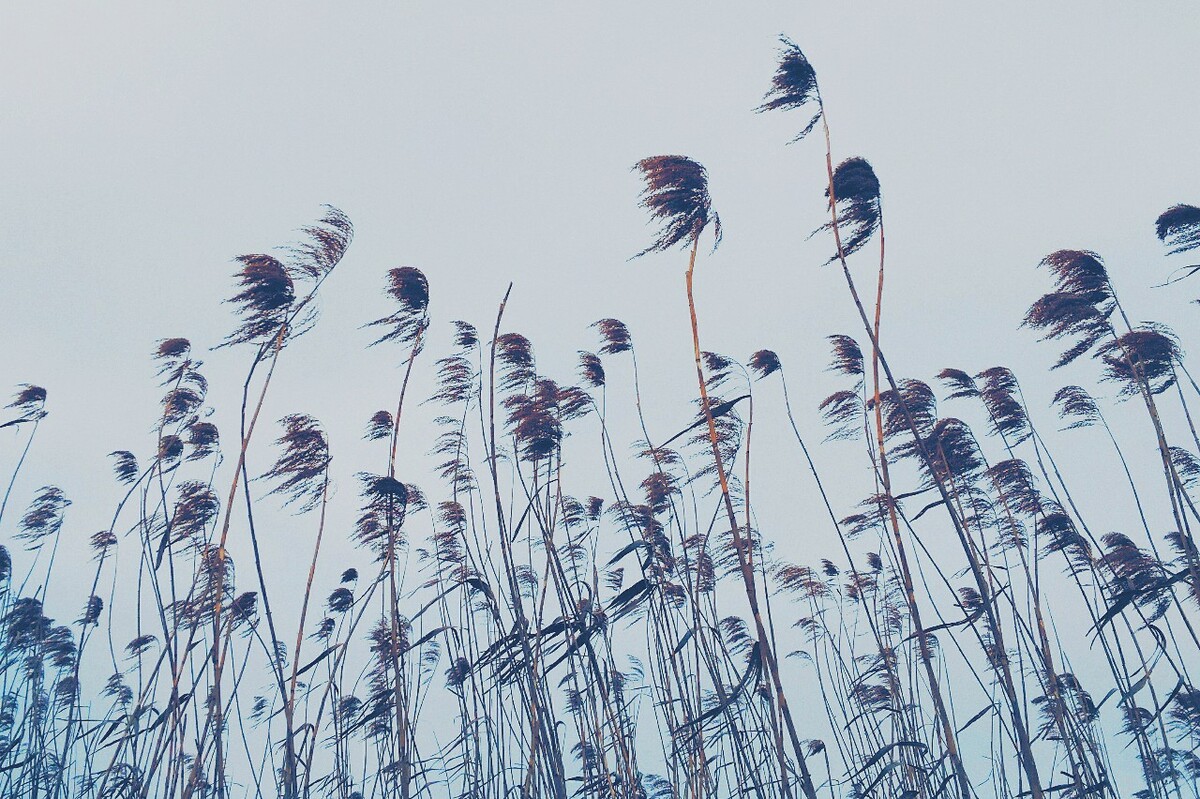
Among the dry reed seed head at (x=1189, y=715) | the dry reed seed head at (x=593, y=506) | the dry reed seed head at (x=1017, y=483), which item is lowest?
the dry reed seed head at (x=1189, y=715)

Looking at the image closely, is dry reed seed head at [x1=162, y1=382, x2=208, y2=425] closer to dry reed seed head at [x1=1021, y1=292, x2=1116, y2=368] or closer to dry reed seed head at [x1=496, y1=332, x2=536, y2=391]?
dry reed seed head at [x1=496, y1=332, x2=536, y2=391]

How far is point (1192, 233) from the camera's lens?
16.5ft

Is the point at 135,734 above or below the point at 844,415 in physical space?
below

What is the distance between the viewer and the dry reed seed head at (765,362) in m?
5.73

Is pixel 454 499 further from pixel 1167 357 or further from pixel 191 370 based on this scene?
pixel 1167 357

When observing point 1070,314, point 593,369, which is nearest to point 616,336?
point 593,369

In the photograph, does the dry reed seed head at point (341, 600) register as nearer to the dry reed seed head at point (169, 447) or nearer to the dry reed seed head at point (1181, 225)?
the dry reed seed head at point (169, 447)

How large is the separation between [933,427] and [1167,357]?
1700 millimetres

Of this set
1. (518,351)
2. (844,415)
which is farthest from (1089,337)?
(518,351)

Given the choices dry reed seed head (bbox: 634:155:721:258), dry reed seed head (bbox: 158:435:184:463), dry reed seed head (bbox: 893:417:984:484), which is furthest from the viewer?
dry reed seed head (bbox: 158:435:184:463)

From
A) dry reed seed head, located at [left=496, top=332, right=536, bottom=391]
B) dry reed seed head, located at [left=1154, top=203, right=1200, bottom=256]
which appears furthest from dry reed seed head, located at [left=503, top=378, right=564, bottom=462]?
dry reed seed head, located at [left=1154, top=203, right=1200, bottom=256]

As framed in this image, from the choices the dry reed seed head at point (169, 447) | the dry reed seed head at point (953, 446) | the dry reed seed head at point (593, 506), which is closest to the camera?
the dry reed seed head at point (953, 446)

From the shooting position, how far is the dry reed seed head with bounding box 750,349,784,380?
5734mm

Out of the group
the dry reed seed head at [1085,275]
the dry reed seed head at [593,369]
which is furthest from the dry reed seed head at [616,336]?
the dry reed seed head at [1085,275]
